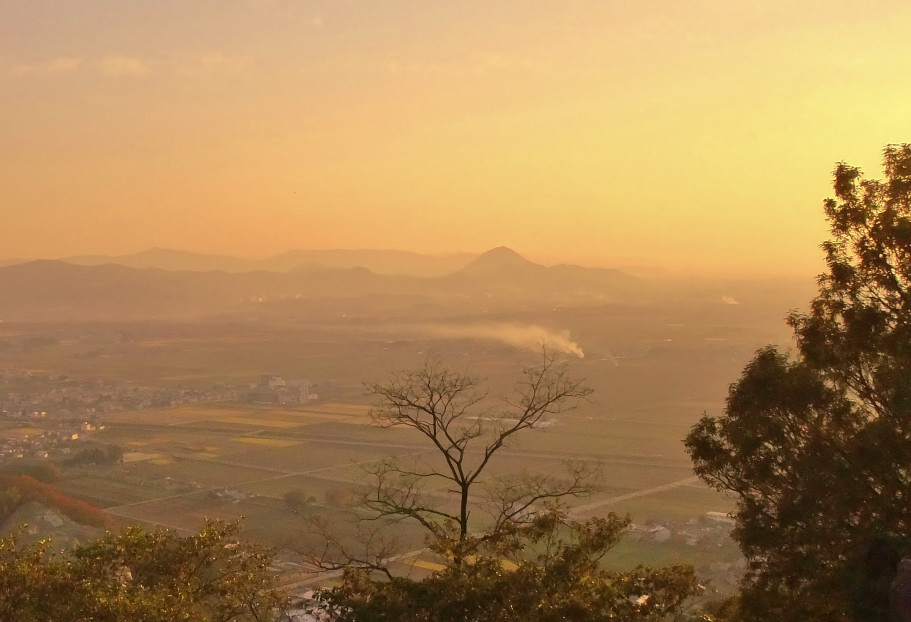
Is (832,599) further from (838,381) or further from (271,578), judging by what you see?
(271,578)

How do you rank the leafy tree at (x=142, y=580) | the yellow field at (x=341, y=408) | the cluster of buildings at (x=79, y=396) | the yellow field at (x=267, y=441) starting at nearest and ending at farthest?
the leafy tree at (x=142, y=580)
the yellow field at (x=267, y=441)
the yellow field at (x=341, y=408)
the cluster of buildings at (x=79, y=396)

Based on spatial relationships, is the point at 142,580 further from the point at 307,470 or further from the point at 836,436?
the point at 307,470

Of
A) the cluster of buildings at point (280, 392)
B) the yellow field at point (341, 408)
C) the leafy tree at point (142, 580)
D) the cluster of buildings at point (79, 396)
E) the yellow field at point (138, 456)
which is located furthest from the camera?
the cluster of buildings at point (280, 392)

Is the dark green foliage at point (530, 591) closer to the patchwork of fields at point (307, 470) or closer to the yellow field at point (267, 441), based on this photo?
the patchwork of fields at point (307, 470)

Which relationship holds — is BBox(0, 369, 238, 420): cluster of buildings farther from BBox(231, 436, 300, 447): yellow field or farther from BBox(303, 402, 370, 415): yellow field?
BBox(231, 436, 300, 447): yellow field

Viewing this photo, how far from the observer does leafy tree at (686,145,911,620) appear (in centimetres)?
1059

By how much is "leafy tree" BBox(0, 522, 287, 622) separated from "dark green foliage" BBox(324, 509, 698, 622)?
2123 mm

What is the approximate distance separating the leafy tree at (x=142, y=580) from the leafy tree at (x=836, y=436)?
7329mm

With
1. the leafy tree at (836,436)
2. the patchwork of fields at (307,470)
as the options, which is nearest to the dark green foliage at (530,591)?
the leafy tree at (836,436)

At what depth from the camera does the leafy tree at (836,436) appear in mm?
10594

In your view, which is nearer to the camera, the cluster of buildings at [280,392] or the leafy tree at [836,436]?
the leafy tree at [836,436]

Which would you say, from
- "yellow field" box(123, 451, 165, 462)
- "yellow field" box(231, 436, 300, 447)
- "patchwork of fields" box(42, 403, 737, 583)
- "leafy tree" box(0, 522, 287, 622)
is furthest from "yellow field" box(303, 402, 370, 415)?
"leafy tree" box(0, 522, 287, 622)

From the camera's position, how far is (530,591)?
1052 centimetres

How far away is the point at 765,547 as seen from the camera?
11.7 metres
